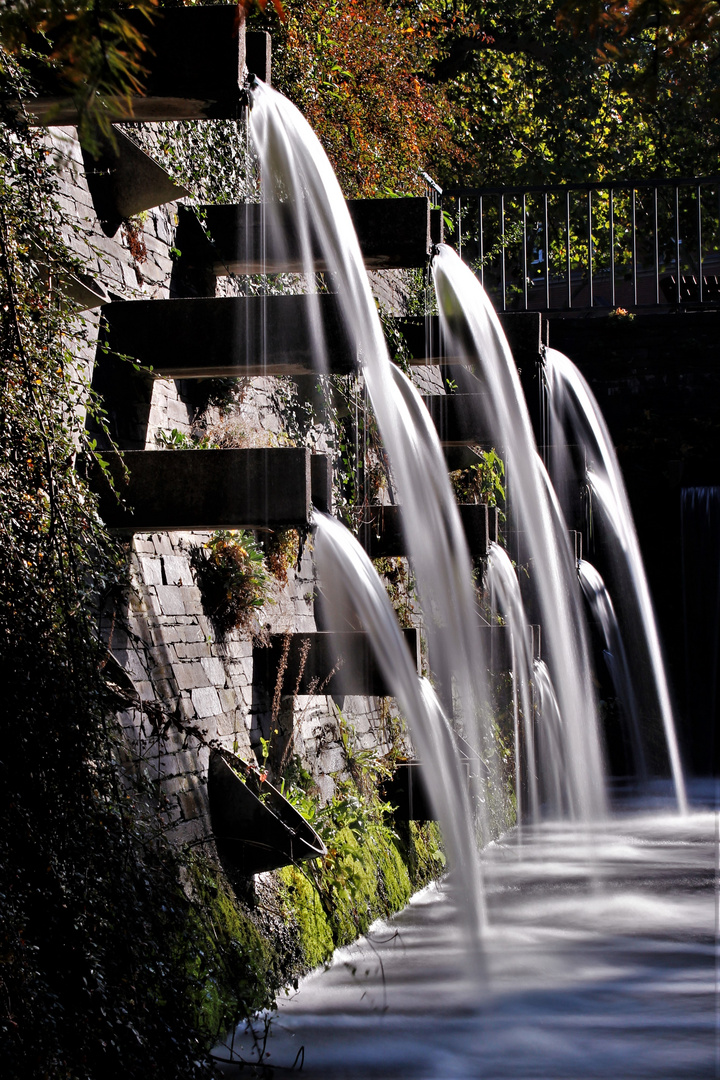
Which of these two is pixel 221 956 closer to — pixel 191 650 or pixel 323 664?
pixel 191 650

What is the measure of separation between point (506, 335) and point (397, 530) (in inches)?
60.6

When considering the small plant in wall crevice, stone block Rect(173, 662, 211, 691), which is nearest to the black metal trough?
stone block Rect(173, 662, 211, 691)

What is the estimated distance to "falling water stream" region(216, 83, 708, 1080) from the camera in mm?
4574

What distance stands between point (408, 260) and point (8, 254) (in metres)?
2.57

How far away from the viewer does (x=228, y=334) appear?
17.1 ft

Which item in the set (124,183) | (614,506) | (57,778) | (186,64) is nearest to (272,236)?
(124,183)

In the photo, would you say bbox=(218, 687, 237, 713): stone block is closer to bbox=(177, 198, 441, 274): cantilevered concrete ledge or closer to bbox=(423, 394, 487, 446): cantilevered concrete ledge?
bbox=(177, 198, 441, 274): cantilevered concrete ledge

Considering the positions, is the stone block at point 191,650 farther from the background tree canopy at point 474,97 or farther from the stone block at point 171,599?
the background tree canopy at point 474,97

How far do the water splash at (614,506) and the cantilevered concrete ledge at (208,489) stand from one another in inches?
259

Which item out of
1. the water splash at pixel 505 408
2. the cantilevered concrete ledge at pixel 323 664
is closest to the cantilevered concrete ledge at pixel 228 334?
the cantilevered concrete ledge at pixel 323 664

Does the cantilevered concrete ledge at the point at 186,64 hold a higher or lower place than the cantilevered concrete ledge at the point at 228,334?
higher

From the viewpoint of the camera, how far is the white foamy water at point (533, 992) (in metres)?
4.43

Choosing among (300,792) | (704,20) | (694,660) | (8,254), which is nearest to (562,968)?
(300,792)

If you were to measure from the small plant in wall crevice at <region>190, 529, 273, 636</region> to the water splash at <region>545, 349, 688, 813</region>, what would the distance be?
546 centimetres
